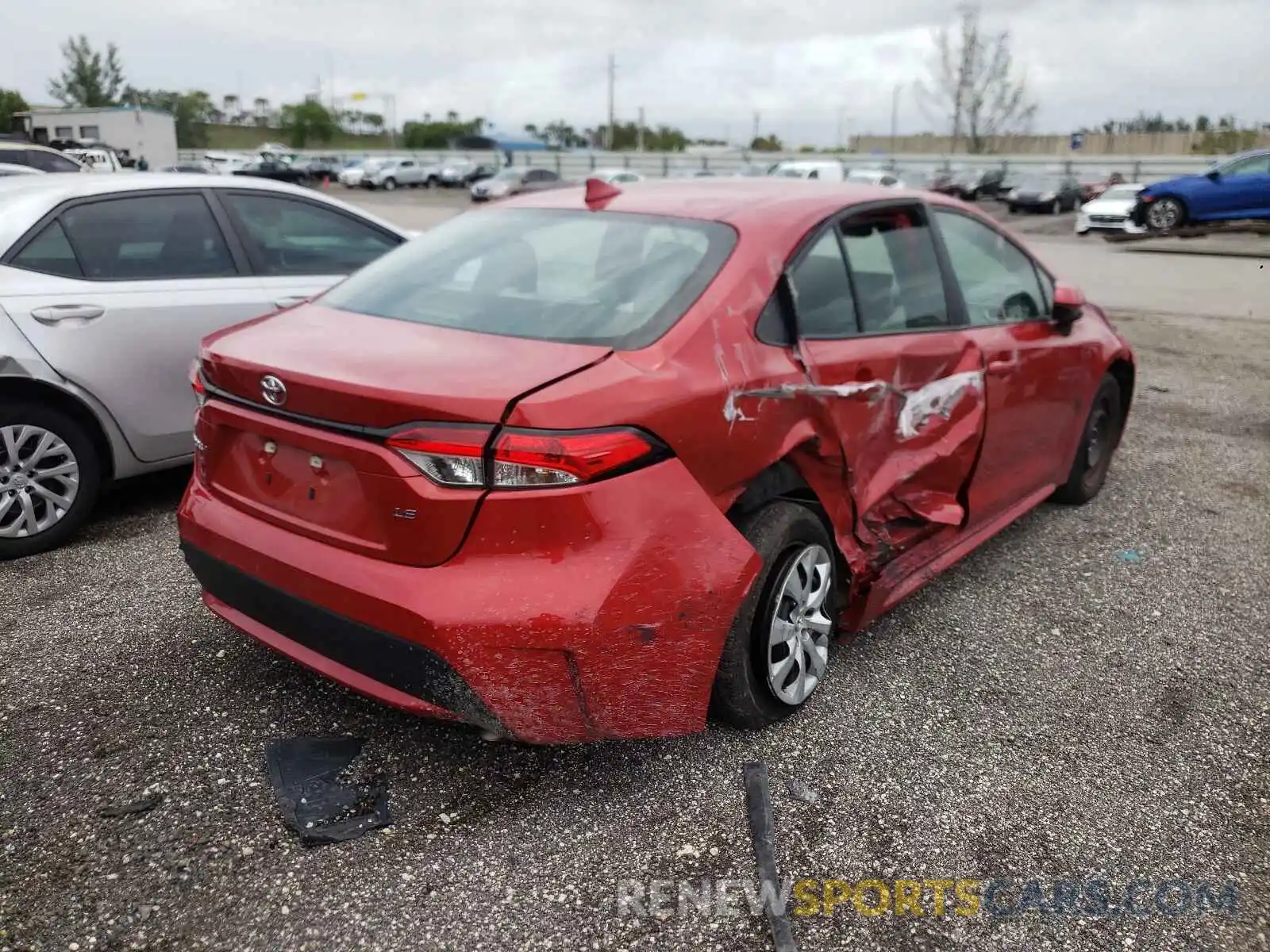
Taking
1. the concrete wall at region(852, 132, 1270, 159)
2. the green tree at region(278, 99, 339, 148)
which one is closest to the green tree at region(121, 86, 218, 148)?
the green tree at region(278, 99, 339, 148)

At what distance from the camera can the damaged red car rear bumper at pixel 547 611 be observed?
2312mm

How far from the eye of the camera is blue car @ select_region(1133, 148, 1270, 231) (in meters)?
18.9

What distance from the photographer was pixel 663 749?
294 centimetres

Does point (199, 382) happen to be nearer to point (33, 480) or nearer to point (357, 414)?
point (357, 414)

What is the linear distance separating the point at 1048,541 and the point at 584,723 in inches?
121

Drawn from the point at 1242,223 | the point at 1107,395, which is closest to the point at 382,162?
the point at 1242,223

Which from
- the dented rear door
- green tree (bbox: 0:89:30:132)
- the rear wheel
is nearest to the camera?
the dented rear door

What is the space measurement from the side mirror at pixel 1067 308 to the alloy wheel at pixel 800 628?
2.00 metres

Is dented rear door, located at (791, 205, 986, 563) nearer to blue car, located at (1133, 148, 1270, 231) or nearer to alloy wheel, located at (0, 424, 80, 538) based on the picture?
alloy wheel, located at (0, 424, 80, 538)

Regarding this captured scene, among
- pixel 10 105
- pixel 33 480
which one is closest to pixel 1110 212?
pixel 33 480

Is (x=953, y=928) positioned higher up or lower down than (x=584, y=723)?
lower down

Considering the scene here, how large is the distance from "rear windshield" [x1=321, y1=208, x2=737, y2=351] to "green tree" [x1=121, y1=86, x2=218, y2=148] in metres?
89.1

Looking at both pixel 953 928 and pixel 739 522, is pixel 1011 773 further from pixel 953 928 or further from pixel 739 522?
pixel 739 522

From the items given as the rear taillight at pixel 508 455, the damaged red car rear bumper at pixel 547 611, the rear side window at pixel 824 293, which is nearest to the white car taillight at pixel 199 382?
the damaged red car rear bumper at pixel 547 611
